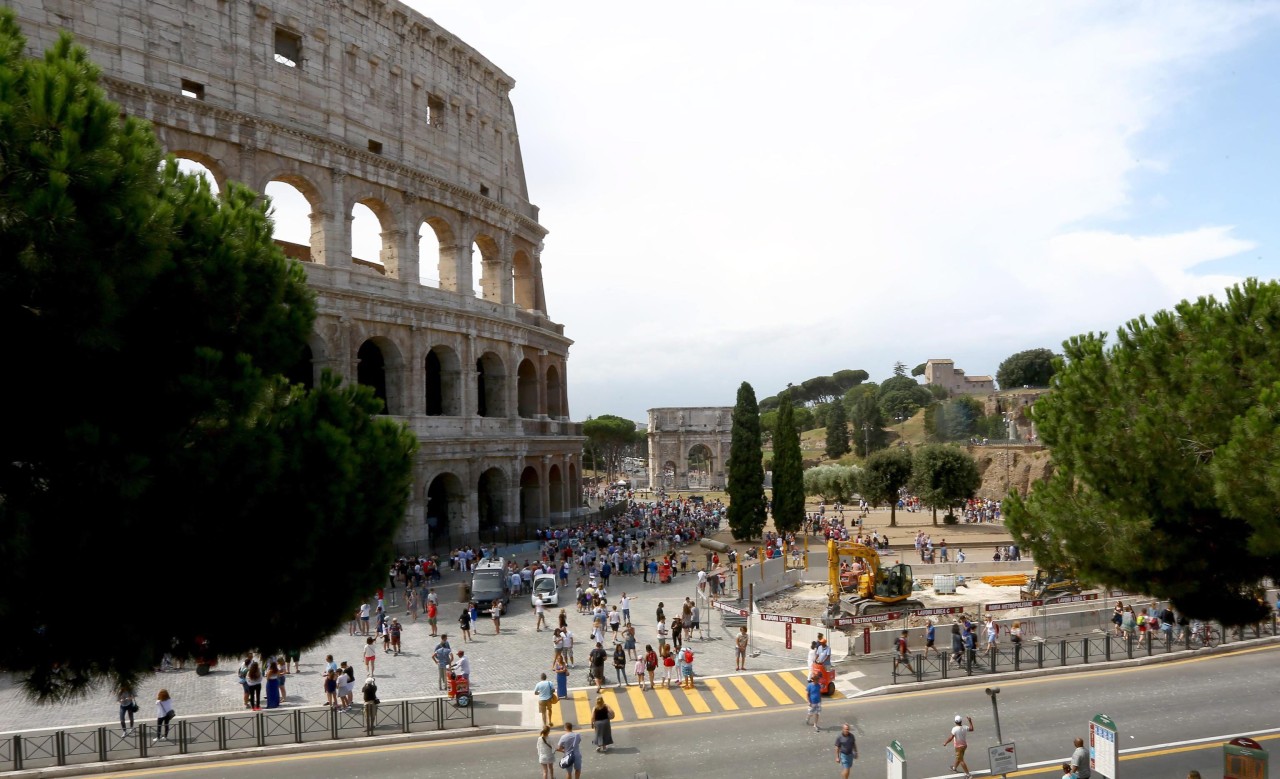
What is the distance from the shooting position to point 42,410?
7.16 m

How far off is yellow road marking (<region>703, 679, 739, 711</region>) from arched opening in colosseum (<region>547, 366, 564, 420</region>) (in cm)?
2828

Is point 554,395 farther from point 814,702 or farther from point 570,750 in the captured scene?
point 570,750

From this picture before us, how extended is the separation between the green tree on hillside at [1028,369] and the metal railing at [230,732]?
116 meters

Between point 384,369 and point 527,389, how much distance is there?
1042cm

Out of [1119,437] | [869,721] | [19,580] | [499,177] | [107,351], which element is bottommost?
[869,721]

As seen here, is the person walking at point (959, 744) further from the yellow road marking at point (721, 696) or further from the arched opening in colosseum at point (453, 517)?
the arched opening in colosseum at point (453, 517)

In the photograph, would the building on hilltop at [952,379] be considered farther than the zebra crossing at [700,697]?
Yes

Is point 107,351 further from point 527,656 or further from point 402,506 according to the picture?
point 527,656

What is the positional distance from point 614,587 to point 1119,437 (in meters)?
20.4

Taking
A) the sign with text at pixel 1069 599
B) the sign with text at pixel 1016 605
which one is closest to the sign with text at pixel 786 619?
the sign with text at pixel 1016 605

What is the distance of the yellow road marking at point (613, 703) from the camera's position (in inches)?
638

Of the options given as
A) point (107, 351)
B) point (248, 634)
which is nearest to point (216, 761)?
point (248, 634)

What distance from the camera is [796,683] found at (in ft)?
60.4

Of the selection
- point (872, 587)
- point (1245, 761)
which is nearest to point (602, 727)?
point (1245, 761)
